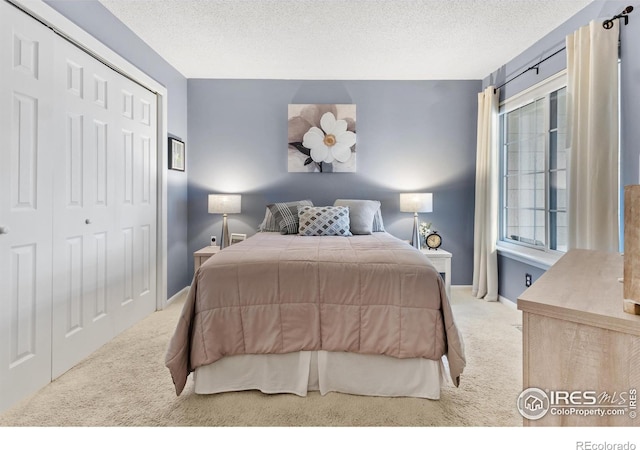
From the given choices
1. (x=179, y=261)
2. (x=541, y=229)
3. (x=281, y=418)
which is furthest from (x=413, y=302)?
(x=179, y=261)

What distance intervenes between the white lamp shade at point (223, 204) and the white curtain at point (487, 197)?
265cm

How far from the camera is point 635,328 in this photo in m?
0.71

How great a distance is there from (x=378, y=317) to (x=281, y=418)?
→ 68 cm

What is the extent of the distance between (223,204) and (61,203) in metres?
1.70

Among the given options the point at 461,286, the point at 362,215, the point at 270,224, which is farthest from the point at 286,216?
the point at 461,286

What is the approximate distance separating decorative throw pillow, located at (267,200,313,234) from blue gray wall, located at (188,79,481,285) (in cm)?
57

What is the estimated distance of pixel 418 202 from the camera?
3.74 m

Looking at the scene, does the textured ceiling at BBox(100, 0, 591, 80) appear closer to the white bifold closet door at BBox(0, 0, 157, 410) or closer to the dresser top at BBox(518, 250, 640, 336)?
the white bifold closet door at BBox(0, 0, 157, 410)

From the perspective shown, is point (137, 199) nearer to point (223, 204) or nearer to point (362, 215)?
point (223, 204)

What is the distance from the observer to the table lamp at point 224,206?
3723 millimetres

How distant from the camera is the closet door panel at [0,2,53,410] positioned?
A: 1.73 meters

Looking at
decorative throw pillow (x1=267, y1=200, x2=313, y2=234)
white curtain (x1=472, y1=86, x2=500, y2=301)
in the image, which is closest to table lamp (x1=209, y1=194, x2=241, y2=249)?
decorative throw pillow (x1=267, y1=200, x2=313, y2=234)

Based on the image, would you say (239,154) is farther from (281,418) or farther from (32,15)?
(281,418)

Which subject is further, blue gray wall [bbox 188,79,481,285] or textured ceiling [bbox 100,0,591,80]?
blue gray wall [bbox 188,79,481,285]
